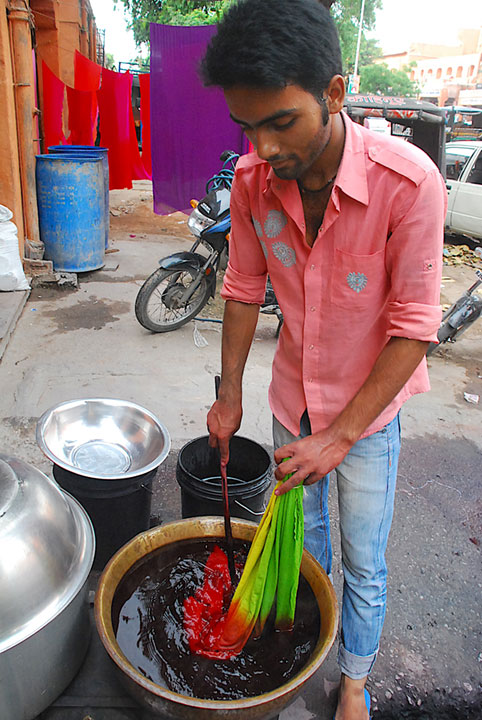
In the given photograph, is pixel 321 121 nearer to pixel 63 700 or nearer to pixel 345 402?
pixel 345 402

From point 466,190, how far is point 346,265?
9593 millimetres

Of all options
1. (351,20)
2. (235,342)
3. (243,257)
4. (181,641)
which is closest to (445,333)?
(235,342)

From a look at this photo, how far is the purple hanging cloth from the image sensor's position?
630cm

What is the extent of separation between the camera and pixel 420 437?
3.62 metres

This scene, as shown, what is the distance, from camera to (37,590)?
4.90 feet

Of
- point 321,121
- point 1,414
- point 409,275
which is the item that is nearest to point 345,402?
point 409,275

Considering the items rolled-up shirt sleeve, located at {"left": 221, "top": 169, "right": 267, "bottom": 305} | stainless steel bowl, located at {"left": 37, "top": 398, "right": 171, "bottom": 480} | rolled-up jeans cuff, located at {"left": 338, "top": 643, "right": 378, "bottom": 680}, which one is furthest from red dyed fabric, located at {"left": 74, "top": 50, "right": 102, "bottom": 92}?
rolled-up jeans cuff, located at {"left": 338, "top": 643, "right": 378, "bottom": 680}

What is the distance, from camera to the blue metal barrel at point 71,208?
5.74 meters

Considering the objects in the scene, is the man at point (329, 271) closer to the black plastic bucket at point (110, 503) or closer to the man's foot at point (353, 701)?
the man's foot at point (353, 701)

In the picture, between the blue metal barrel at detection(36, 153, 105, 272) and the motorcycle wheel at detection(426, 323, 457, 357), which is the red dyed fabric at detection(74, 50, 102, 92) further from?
the motorcycle wheel at detection(426, 323, 457, 357)

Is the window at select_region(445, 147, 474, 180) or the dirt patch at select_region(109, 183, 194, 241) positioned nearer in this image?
the dirt patch at select_region(109, 183, 194, 241)

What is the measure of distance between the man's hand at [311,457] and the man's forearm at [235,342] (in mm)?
467

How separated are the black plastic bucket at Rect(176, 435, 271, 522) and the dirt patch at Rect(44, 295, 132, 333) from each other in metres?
2.71

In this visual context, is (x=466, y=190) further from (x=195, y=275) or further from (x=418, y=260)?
(x=418, y=260)
